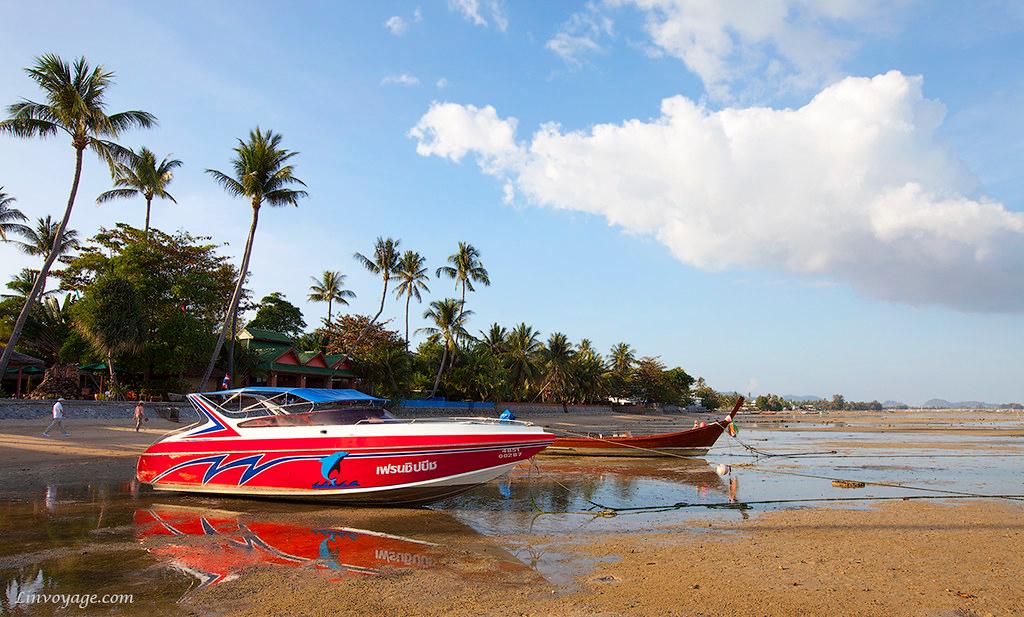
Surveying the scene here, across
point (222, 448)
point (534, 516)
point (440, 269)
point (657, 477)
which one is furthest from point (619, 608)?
point (440, 269)

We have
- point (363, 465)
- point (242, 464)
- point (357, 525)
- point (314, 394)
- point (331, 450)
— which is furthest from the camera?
point (314, 394)

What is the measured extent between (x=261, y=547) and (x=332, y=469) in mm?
2115

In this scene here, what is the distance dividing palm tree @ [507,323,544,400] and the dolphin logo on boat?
1897 inches

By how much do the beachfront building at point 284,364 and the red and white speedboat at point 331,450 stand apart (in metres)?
28.5

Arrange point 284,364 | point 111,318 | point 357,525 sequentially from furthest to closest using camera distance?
point 284,364, point 111,318, point 357,525

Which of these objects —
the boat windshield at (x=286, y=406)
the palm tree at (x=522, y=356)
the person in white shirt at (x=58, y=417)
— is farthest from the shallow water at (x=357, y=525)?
the palm tree at (x=522, y=356)

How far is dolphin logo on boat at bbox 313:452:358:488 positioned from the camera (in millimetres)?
9398

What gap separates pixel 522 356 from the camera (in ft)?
189

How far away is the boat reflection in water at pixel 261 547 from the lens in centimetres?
652

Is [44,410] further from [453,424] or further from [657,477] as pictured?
[657,477]

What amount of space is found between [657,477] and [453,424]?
729cm

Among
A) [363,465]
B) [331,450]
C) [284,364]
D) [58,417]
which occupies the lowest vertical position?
[58,417]

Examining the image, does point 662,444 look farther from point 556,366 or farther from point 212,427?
point 556,366

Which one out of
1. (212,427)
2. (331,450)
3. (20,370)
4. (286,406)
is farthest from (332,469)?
(20,370)
